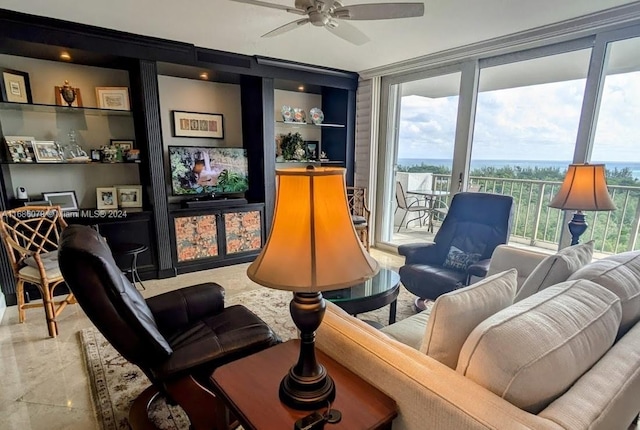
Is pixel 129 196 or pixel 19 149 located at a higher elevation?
pixel 19 149

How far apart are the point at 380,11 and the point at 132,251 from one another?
2780 millimetres

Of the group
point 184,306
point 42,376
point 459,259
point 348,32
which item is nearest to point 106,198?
point 42,376

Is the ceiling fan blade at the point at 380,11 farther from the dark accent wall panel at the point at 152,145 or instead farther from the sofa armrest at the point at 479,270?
the dark accent wall panel at the point at 152,145

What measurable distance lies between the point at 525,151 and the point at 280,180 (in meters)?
3.48

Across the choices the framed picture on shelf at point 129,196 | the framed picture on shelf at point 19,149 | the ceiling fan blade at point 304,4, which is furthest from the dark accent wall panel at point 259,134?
the framed picture on shelf at point 19,149

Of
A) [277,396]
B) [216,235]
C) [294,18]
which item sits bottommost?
[216,235]

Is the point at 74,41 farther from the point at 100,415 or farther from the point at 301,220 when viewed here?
the point at 301,220

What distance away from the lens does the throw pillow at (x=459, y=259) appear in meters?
2.63

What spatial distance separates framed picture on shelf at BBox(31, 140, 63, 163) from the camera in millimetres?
2998

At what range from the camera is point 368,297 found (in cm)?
209

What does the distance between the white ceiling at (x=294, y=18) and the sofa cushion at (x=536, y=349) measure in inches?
86.8

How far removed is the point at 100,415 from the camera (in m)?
1.69

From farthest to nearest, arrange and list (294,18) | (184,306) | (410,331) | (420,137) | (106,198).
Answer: (420,137)
(106,198)
(294,18)
(184,306)
(410,331)

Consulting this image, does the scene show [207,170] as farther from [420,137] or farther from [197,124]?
[420,137]
